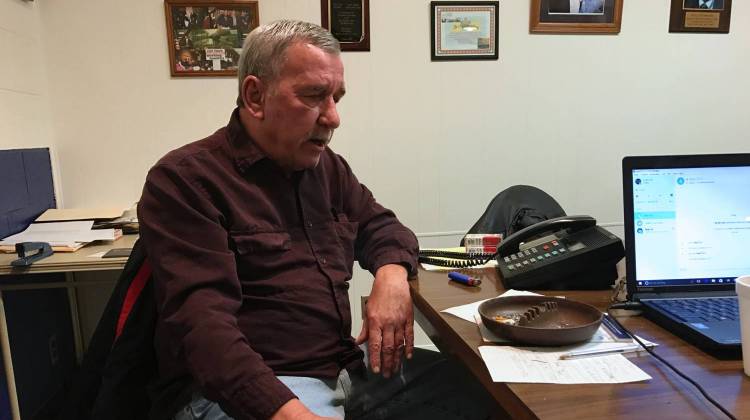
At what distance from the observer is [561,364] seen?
84cm

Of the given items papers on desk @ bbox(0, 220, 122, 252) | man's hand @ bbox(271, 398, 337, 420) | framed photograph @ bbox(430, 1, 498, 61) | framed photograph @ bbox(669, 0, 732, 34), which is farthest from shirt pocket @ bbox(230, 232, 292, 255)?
framed photograph @ bbox(669, 0, 732, 34)

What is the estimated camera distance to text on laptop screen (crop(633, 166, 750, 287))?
3.44 feet

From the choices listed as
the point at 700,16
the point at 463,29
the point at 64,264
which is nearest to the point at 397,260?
the point at 64,264

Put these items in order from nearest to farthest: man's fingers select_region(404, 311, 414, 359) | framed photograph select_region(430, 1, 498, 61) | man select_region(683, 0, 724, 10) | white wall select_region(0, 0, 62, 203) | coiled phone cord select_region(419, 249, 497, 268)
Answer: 1. man's fingers select_region(404, 311, 414, 359)
2. coiled phone cord select_region(419, 249, 497, 268)
3. white wall select_region(0, 0, 62, 203)
4. framed photograph select_region(430, 1, 498, 61)
5. man select_region(683, 0, 724, 10)

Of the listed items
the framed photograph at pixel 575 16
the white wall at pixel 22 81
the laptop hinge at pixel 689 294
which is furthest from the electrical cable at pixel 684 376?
the white wall at pixel 22 81

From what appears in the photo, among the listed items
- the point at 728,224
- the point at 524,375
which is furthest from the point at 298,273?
the point at 728,224

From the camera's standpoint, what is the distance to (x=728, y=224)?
1048mm

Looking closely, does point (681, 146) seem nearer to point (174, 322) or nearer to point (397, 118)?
point (397, 118)

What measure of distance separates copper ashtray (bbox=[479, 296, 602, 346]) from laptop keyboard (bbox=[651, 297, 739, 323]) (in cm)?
16

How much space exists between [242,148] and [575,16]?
6.50 feet

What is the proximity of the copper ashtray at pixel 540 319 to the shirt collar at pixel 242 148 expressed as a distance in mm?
579

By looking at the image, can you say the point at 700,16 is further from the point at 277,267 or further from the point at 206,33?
the point at 277,267

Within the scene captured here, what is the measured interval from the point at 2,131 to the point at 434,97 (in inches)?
67.7

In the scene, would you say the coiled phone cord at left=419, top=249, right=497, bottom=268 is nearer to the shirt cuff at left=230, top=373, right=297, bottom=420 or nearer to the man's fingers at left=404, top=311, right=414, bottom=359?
the man's fingers at left=404, top=311, right=414, bottom=359
